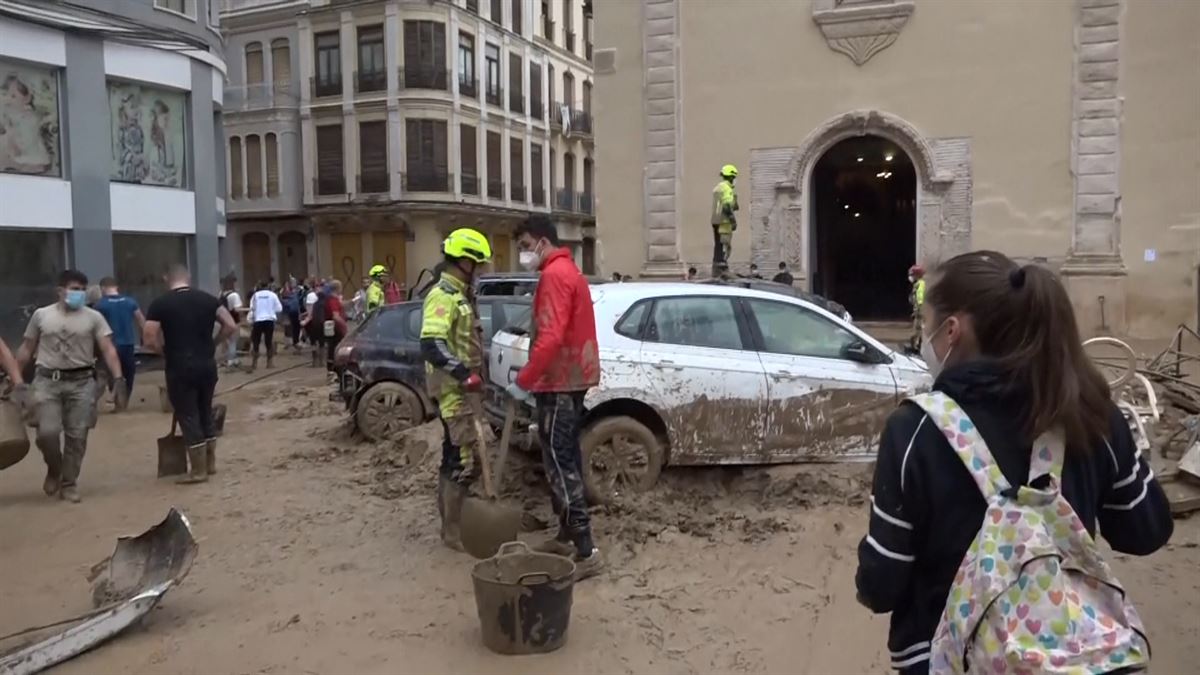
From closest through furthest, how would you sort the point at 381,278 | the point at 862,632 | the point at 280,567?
1. the point at 862,632
2. the point at 280,567
3. the point at 381,278

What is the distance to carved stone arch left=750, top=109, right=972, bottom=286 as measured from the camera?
18219 millimetres

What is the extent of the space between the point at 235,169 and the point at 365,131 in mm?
6108

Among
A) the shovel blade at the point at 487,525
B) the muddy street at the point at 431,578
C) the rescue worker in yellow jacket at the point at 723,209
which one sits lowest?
the muddy street at the point at 431,578

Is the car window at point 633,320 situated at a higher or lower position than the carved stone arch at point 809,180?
lower

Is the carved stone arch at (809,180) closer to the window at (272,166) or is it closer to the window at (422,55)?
the window at (422,55)

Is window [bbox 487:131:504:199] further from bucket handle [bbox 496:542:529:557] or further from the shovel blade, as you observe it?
bucket handle [bbox 496:542:529:557]

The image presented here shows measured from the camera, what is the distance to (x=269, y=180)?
39.8 m

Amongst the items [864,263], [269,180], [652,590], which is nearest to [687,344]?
[652,590]

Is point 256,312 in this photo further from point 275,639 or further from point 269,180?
point 269,180

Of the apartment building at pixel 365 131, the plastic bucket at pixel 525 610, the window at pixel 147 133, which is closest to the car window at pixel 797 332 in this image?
the plastic bucket at pixel 525 610

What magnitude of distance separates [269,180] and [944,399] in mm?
40613

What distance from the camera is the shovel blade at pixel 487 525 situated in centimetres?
586

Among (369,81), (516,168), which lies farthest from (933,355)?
(516,168)

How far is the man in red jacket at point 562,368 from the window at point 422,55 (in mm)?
33703
